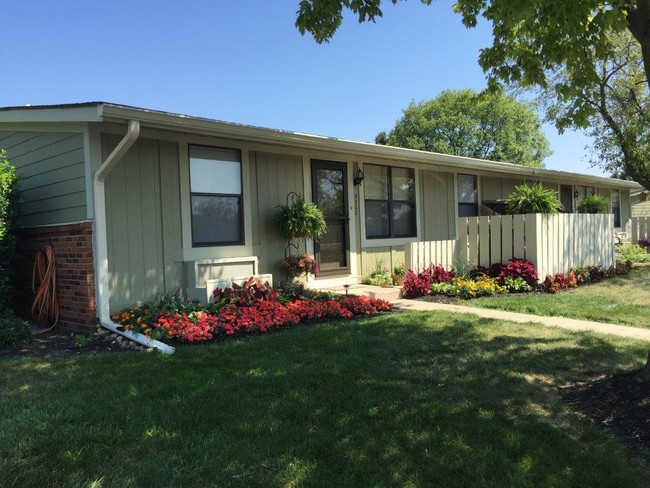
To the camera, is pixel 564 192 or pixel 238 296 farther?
pixel 564 192

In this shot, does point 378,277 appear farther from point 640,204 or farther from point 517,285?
point 640,204

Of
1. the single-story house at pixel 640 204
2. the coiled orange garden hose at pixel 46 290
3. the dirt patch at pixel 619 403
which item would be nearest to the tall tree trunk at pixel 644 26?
the dirt patch at pixel 619 403

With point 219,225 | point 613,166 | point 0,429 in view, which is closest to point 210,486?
point 0,429

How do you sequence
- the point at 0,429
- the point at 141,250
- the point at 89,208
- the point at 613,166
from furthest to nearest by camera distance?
1. the point at 613,166
2. the point at 141,250
3. the point at 89,208
4. the point at 0,429

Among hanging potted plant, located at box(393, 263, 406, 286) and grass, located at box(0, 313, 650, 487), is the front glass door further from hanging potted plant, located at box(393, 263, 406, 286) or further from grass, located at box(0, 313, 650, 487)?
grass, located at box(0, 313, 650, 487)

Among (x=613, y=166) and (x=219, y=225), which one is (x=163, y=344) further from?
(x=613, y=166)

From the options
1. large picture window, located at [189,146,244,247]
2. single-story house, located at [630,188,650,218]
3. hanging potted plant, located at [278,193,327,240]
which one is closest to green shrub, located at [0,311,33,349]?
large picture window, located at [189,146,244,247]

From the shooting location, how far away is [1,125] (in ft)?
24.5

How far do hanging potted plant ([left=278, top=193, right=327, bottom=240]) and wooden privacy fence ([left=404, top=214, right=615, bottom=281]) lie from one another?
6.56 feet

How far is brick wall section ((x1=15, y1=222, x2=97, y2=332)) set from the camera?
19.7 ft

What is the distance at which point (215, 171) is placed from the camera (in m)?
7.45

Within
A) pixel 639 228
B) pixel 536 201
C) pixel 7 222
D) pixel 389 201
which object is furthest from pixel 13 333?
pixel 639 228

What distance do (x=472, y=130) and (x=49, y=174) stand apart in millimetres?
35725

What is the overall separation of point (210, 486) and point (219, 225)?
208 inches
